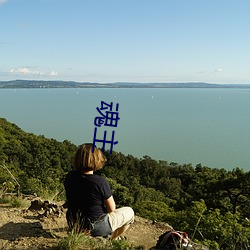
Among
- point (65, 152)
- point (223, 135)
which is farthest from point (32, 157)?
point (223, 135)

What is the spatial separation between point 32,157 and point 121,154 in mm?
9925

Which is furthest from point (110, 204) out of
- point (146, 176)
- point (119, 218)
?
point (146, 176)

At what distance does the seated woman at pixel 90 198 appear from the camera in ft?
9.43

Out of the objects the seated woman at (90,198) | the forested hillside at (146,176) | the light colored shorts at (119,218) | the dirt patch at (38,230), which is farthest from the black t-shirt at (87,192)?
the forested hillside at (146,176)

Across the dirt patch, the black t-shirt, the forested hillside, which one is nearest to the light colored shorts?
the black t-shirt

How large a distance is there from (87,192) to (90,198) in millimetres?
66

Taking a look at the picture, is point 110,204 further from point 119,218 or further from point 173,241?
point 173,241

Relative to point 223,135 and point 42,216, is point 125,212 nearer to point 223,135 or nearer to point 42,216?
point 42,216

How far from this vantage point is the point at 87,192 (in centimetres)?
290

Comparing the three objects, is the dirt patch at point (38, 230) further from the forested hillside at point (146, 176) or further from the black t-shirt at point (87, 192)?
the forested hillside at point (146, 176)

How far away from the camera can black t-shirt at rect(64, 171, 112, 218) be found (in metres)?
2.89

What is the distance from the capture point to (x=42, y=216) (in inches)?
164

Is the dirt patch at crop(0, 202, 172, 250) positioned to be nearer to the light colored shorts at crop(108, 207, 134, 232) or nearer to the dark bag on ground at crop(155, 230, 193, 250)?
the light colored shorts at crop(108, 207, 134, 232)

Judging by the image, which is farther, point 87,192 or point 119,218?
point 119,218
